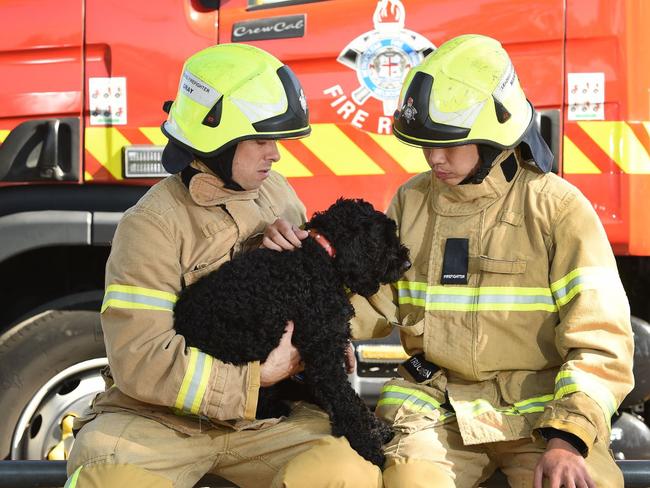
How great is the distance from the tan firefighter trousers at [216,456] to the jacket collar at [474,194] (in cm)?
77

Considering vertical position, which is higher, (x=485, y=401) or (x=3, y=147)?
(x=3, y=147)

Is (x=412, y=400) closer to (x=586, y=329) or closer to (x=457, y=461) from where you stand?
(x=457, y=461)

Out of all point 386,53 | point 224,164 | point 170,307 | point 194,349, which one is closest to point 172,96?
point 386,53

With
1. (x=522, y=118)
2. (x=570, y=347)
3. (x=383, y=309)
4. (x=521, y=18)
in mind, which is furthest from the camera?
(x=521, y=18)

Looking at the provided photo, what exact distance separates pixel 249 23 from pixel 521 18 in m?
1.13

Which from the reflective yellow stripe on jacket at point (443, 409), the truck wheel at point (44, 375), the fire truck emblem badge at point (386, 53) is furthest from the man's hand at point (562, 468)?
the truck wheel at point (44, 375)

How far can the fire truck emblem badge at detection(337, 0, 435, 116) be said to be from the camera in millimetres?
3984

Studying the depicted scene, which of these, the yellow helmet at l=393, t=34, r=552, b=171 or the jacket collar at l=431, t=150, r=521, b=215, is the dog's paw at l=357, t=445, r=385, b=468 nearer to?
the jacket collar at l=431, t=150, r=521, b=215

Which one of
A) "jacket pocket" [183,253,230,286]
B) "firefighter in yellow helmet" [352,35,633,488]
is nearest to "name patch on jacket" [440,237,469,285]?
"firefighter in yellow helmet" [352,35,633,488]

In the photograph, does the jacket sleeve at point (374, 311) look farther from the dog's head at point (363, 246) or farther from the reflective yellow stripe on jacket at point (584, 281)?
the reflective yellow stripe on jacket at point (584, 281)

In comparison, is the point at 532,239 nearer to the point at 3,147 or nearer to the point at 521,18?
the point at 521,18

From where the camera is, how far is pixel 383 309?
3.17 meters

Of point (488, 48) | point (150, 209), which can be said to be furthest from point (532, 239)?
point (150, 209)

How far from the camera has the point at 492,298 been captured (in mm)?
2951
